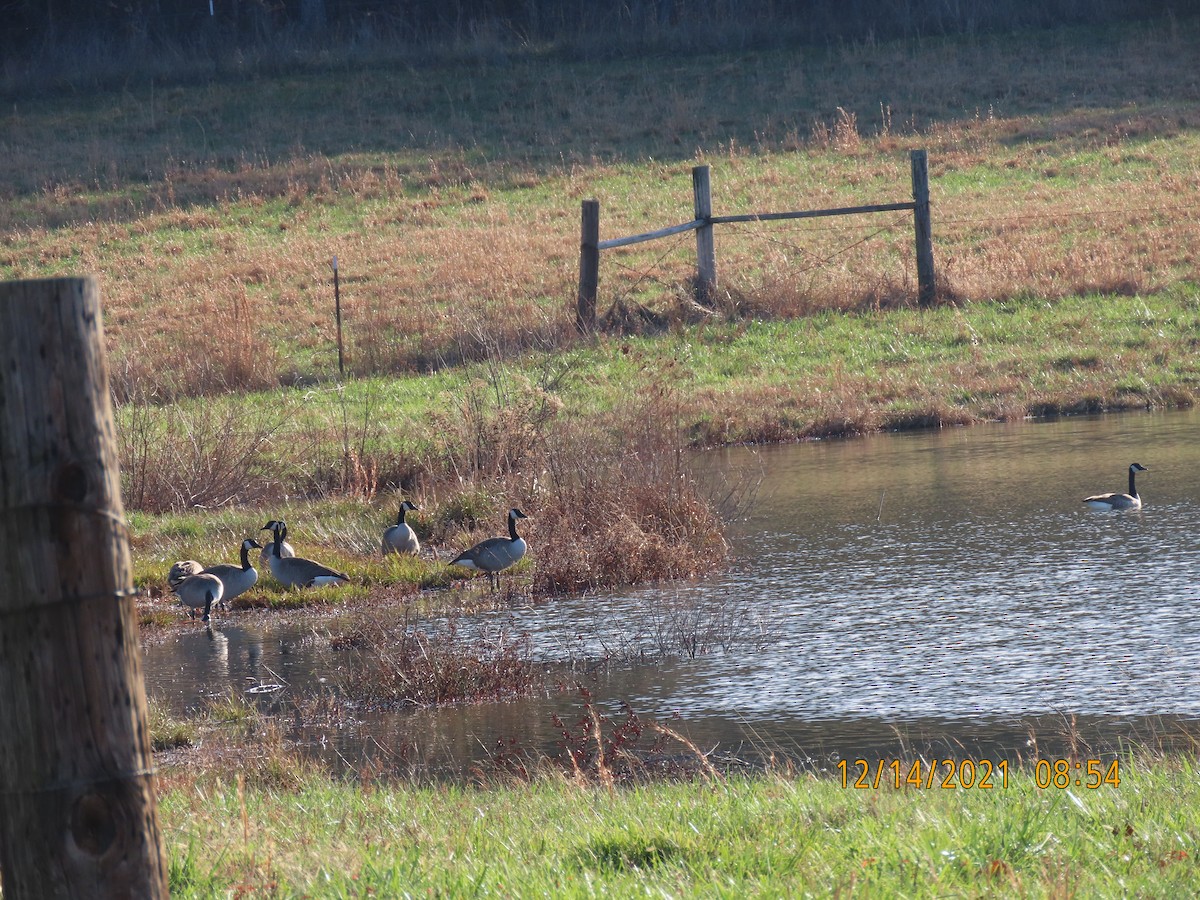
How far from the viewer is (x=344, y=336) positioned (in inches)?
826

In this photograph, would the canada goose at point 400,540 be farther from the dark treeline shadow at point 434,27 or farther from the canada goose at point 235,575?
the dark treeline shadow at point 434,27

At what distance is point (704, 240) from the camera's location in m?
20.4

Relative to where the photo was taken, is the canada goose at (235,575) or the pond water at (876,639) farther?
the canada goose at (235,575)

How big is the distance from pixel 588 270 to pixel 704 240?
1765 millimetres

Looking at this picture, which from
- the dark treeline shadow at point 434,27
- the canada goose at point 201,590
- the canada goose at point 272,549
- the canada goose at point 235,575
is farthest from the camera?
the dark treeline shadow at point 434,27

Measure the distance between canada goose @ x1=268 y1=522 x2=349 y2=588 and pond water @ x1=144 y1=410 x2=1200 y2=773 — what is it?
0.45 meters

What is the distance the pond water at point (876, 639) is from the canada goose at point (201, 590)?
25 centimetres

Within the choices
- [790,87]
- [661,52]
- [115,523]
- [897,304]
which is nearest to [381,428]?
[897,304]

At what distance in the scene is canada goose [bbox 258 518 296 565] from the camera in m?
11.3

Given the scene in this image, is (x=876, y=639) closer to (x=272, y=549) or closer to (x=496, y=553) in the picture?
(x=496, y=553)

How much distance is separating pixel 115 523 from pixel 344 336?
18.1 meters

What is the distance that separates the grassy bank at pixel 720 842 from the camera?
13.3 ft

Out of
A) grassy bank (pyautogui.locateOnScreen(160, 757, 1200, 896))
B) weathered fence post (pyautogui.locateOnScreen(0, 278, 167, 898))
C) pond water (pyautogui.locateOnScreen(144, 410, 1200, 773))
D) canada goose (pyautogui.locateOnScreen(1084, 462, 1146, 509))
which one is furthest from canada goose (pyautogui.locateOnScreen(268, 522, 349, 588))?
weathered fence post (pyautogui.locateOnScreen(0, 278, 167, 898))

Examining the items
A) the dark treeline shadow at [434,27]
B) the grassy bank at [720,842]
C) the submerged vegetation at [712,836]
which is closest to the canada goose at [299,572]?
the submerged vegetation at [712,836]
